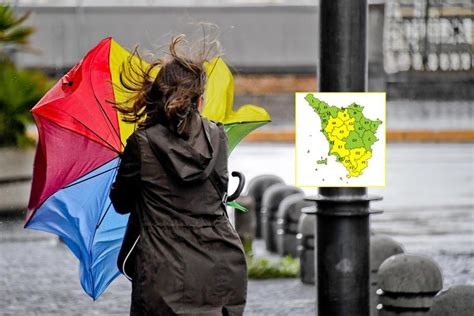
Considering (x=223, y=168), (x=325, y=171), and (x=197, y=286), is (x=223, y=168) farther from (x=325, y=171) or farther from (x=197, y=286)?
(x=325, y=171)

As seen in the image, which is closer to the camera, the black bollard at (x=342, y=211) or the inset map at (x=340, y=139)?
the inset map at (x=340, y=139)

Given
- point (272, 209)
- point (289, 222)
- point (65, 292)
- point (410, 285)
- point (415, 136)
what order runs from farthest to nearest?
point (415, 136)
point (272, 209)
point (289, 222)
point (65, 292)
point (410, 285)

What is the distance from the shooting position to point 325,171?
5605 millimetres

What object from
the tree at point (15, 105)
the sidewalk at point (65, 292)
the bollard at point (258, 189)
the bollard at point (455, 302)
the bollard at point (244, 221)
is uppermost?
the tree at point (15, 105)

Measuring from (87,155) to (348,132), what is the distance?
124 centimetres

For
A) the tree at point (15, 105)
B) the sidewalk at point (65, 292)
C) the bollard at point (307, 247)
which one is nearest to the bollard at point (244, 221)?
the sidewalk at point (65, 292)

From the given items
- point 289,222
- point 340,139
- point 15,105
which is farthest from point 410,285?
point 15,105

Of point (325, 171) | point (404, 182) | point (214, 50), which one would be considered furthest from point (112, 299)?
point (404, 182)

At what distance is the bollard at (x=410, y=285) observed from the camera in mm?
6965

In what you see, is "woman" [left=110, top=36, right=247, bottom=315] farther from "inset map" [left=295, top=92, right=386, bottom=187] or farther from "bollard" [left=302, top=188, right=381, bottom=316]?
"bollard" [left=302, top=188, right=381, bottom=316]

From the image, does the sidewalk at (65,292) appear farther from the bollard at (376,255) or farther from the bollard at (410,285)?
the bollard at (410,285)

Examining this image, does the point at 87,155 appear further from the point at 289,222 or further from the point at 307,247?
the point at 289,222

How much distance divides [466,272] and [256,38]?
22.9 metres

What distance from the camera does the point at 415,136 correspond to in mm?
28047
